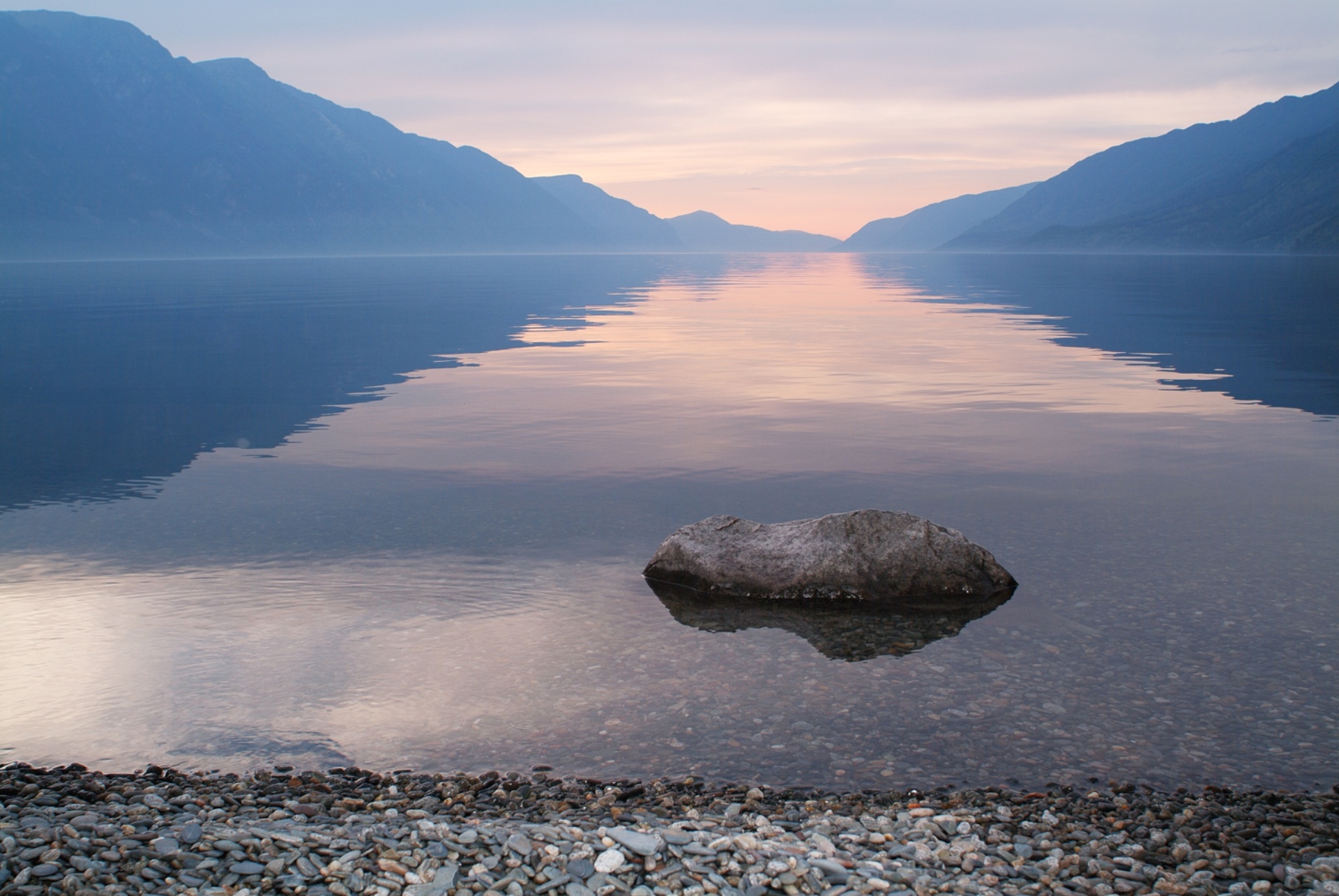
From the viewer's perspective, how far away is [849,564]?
14.0 m

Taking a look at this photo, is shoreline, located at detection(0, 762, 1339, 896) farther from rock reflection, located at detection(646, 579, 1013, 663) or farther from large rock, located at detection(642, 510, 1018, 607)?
large rock, located at detection(642, 510, 1018, 607)

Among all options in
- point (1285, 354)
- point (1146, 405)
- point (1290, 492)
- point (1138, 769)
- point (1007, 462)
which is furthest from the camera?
point (1285, 354)

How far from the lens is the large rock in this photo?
13.9 meters

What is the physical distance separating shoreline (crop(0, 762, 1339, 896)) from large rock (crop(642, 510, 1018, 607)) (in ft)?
16.8

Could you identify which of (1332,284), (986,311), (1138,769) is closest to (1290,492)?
(1138,769)

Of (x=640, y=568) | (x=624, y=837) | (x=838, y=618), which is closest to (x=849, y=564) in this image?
(x=838, y=618)

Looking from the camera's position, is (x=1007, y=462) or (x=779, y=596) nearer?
(x=779, y=596)

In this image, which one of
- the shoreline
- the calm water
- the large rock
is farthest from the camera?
the large rock

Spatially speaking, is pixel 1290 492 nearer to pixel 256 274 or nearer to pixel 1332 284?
pixel 1332 284

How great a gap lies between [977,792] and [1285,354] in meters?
38.0

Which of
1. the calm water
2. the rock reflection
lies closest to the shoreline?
the calm water

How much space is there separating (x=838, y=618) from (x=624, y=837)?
6.42 m

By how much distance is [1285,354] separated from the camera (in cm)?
4003

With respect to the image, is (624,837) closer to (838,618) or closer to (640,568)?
(838,618)
